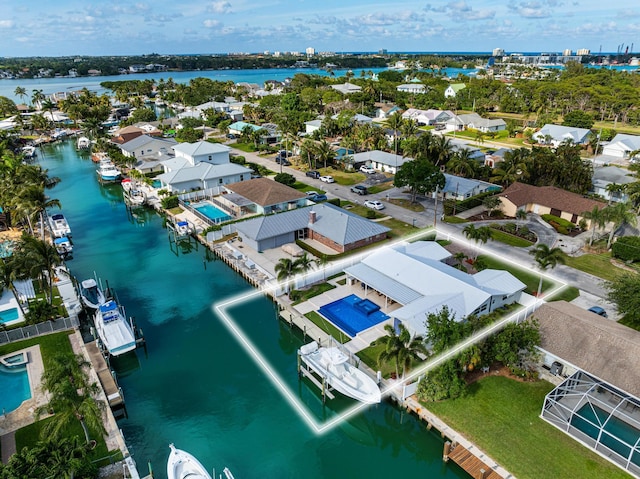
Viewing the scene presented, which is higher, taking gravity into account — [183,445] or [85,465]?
[85,465]

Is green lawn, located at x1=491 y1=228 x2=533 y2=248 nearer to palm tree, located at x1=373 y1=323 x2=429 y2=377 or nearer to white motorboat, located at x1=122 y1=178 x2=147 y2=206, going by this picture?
palm tree, located at x1=373 y1=323 x2=429 y2=377

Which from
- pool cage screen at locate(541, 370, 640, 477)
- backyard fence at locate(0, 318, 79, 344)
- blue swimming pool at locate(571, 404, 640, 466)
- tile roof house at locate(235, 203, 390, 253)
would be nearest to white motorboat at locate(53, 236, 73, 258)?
backyard fence at locate(0, 318, 79, 344)

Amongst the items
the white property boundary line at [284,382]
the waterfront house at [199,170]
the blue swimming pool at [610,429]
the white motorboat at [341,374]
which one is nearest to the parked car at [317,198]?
the waterfront house at [199,170]

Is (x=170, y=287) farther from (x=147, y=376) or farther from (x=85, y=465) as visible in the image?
(x=85, y=465)

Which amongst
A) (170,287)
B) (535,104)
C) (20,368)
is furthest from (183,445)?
(535,104)

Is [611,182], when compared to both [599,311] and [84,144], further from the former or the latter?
[84,144]

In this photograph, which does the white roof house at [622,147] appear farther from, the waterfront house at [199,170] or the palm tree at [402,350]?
the palm tree at [402,350]
